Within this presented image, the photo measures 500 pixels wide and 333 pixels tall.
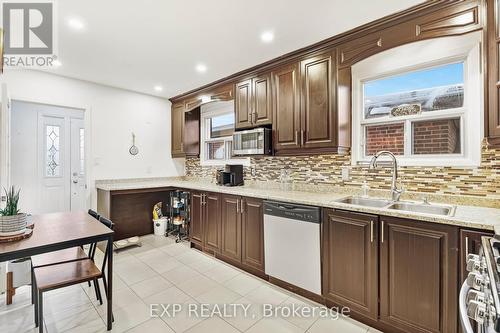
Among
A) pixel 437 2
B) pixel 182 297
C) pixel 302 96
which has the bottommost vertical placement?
pixel 182 297

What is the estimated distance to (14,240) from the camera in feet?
5.10

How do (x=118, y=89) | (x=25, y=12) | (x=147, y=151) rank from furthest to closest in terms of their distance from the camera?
(x=147, y=151), (x=118, y=89), (x=25, y=12)

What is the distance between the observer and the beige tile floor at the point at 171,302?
1.88m

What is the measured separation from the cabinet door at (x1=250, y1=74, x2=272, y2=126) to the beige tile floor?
73.8 inches

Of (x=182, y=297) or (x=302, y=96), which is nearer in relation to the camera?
(x=182, y=297)

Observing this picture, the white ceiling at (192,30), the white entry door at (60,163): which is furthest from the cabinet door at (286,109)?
the white entry door at (60,163)

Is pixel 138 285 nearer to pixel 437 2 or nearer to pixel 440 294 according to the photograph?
pixel 440 294

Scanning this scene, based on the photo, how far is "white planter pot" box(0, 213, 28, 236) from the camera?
158 centimetres

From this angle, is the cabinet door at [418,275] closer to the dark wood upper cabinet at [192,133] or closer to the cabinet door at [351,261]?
the cabinet door at [351,261]

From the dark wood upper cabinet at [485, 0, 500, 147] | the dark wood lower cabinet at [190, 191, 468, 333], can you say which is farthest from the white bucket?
the dark wood upper cabinet at [485, 0, 500, 147]

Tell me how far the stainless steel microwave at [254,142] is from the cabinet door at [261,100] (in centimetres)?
15

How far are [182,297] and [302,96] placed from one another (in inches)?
94.2

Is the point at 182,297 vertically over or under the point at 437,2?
under

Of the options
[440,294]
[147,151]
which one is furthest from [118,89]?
[440,294]
